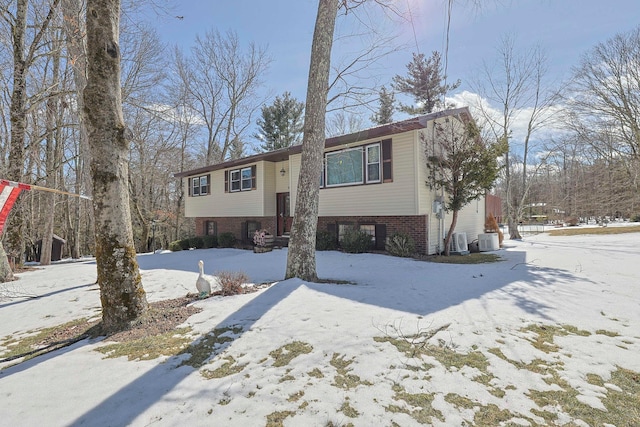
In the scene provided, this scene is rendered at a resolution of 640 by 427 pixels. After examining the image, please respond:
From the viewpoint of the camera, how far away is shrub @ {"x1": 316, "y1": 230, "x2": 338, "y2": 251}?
1144 centimetres

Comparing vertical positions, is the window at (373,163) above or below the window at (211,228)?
above

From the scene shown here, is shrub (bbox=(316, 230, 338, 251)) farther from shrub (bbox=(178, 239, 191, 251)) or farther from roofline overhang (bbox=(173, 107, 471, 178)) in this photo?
shrub (bbox=(178, 239, 191, 251))

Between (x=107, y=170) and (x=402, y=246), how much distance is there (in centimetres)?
788

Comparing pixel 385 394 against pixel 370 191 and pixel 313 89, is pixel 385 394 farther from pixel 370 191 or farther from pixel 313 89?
pixel 370 191

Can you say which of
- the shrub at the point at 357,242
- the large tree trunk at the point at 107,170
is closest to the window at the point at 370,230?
the shrub at the point at 357,242

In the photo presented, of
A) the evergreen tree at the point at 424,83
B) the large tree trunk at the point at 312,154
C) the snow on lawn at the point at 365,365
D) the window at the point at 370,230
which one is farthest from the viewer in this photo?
the evergreen tree at the point at 424,83

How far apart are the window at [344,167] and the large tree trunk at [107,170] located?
26.1 ft

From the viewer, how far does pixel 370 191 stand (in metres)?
10.6

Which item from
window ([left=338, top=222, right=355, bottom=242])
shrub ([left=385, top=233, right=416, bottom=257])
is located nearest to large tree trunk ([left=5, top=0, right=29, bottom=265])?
window ([left=338, top=222, right=355, bottom=242])

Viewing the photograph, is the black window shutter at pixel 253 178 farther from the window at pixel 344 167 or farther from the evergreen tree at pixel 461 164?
the evergreen tree at pixel 461 164

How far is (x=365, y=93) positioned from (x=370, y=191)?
398cm

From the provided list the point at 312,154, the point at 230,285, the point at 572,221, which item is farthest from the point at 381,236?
the point at 572,221

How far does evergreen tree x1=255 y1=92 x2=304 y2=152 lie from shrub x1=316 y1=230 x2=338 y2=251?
15.8 meters

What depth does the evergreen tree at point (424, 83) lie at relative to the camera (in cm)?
2339
